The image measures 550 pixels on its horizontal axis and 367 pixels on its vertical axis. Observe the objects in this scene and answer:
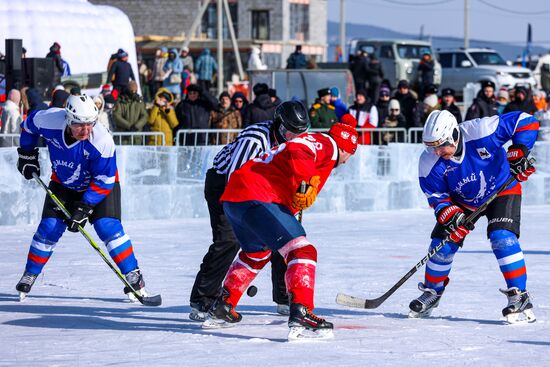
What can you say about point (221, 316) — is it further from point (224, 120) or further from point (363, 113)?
point (363, 113)

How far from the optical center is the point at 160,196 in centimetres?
1483

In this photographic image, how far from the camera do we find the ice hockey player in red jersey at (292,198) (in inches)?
285

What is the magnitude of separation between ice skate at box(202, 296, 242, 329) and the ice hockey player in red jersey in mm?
539

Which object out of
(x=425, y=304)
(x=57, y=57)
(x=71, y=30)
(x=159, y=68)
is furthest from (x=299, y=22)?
(x=425, y=304)

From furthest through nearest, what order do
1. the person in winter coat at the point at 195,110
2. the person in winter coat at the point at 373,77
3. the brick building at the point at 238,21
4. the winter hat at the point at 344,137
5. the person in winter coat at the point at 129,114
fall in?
the brick building at the point at 238,21 < the person in winter coat at the point at 373,77 < the person in winter coat at the point at 195,110 < the person in winter coat at the point at 129,114 < the winter hat at the point at 344,137

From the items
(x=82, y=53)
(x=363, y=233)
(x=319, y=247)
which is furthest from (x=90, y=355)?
(x=82, y=53)

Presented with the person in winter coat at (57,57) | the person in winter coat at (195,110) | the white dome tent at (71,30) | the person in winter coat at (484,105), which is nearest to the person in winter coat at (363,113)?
the person in winter coat at (484,105)

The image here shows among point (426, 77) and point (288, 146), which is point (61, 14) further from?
point (288, 146)

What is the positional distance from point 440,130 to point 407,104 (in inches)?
407

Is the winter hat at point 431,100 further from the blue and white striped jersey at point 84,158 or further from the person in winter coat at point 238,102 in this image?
the blue and white striped jersey at point 84,158

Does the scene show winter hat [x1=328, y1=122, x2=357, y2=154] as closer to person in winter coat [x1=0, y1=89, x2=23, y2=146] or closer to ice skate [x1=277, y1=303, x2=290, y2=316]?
ice skate [x1=277, y1=303, x2=290, y2=316]

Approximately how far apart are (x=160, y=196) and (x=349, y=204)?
8.07 ft

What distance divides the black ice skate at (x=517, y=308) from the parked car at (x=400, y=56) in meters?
24.4

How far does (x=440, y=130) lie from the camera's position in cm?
788
